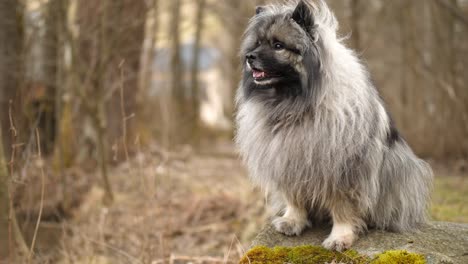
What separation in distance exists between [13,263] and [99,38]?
13.8ft

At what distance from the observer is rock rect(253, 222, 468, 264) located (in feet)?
12.1

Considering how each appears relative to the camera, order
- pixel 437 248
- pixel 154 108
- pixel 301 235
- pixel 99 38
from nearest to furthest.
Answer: pixel 437 248 → pixel 301 235 → pixel 99 38 → pixel 154 108

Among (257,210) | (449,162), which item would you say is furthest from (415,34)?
(257,210)

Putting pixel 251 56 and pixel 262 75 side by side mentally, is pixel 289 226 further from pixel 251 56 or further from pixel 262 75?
pixel 251 56

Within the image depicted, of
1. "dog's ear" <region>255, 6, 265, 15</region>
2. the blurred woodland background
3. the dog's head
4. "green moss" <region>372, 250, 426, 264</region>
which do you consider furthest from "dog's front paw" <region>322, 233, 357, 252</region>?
"dog's ear" <region>255, 6, 265, 15</region>

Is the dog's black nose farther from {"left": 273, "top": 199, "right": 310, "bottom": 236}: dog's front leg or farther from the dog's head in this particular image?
{"left": 273, "top": 199, "right": 310, "bottom": 236}: dog's front leg

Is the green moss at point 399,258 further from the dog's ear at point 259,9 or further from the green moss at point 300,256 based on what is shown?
the dog's ear at point 259,9

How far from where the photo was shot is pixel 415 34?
12219 mm

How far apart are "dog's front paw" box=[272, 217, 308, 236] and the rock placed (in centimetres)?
4

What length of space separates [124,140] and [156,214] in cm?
361

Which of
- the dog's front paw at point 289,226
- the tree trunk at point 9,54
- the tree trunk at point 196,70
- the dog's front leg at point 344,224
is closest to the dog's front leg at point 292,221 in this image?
the dog's front paw at point 289,226

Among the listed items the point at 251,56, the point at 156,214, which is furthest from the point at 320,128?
the point at 156,214

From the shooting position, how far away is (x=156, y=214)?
7.95 meters

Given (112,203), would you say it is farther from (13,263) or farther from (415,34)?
(415,34)
